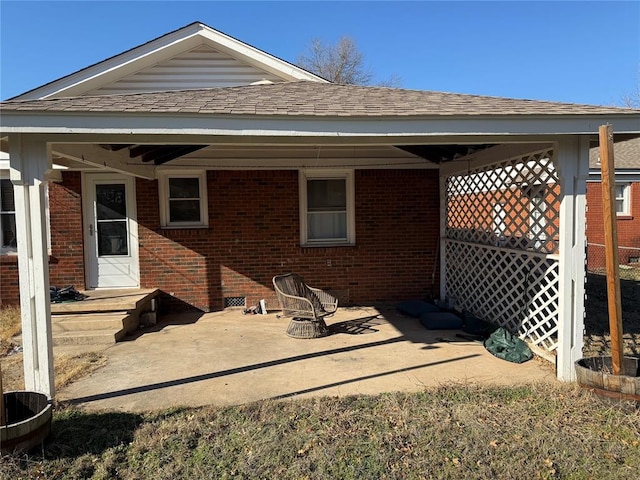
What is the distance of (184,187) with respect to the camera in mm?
8062

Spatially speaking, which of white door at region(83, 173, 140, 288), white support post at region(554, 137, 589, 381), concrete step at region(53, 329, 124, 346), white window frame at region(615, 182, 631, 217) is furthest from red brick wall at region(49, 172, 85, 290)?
white window frame at region(615, 182, 631, 217)

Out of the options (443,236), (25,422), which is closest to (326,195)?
(443,236)

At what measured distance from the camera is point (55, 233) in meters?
7.69

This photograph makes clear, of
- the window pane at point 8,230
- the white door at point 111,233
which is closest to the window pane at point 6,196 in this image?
the window pane at point 8,230

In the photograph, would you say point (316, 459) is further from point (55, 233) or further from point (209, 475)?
point (55, 233)

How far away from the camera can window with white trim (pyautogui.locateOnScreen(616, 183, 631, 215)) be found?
14156 mm

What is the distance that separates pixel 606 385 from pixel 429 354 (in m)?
2.06

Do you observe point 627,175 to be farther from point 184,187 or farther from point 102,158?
point 102,158

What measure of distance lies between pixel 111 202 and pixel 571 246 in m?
7.15

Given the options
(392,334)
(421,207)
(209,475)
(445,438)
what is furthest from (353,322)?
(209,475)

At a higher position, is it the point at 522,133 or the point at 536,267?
the point at 522,133

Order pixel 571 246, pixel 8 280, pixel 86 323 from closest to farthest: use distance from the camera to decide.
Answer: pixel 571 246, pixel 86 323, pixel 8 280

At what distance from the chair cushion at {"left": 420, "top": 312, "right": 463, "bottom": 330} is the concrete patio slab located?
125 mm

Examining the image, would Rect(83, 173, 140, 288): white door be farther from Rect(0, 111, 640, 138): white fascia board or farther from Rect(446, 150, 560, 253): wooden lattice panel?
Rect(446, 150, 560, 253): wooden lattice panel
